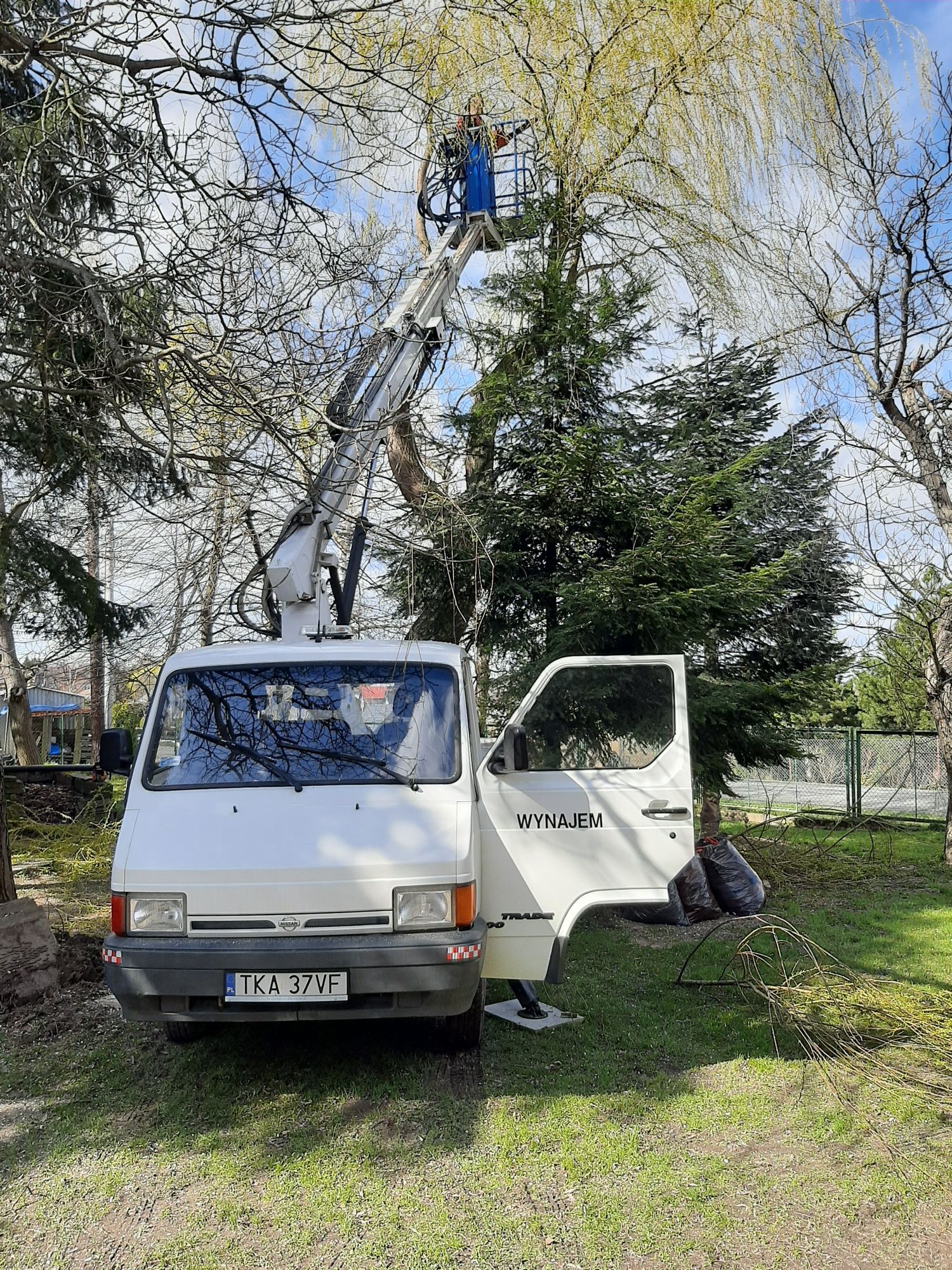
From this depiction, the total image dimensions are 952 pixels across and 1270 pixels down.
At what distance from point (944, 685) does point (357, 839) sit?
9.77 m

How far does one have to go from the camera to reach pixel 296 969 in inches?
169

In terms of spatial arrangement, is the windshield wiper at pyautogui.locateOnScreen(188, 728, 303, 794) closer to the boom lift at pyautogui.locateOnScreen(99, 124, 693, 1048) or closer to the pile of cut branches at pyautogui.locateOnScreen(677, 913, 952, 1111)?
the boom lift at pyautogui.locateOnScreen(99, 124, 693, 1048)

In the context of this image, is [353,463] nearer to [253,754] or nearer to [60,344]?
[253,754]

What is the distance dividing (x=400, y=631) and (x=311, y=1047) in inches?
227

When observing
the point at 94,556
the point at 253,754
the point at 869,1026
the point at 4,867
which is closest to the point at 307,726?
the point at 253,754

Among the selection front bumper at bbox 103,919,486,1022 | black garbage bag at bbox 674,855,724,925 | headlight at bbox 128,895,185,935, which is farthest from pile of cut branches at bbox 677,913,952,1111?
headlight at bbox 128,895,185,935

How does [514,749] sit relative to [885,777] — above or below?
above

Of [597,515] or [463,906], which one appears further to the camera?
[597,515]

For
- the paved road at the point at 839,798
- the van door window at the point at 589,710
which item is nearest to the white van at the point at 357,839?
the van door window at the point at 589,710

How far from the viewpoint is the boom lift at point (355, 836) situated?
4340mm

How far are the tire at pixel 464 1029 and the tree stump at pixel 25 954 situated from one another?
2708 mm

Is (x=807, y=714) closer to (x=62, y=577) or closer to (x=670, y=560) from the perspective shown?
(x=670, y=560)

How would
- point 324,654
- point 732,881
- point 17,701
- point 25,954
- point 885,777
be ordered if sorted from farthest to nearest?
1. point 17,701
2. point 885,777
3. point 732,881
4. point 25,954
5. point 324,654

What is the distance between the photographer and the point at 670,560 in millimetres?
8844
